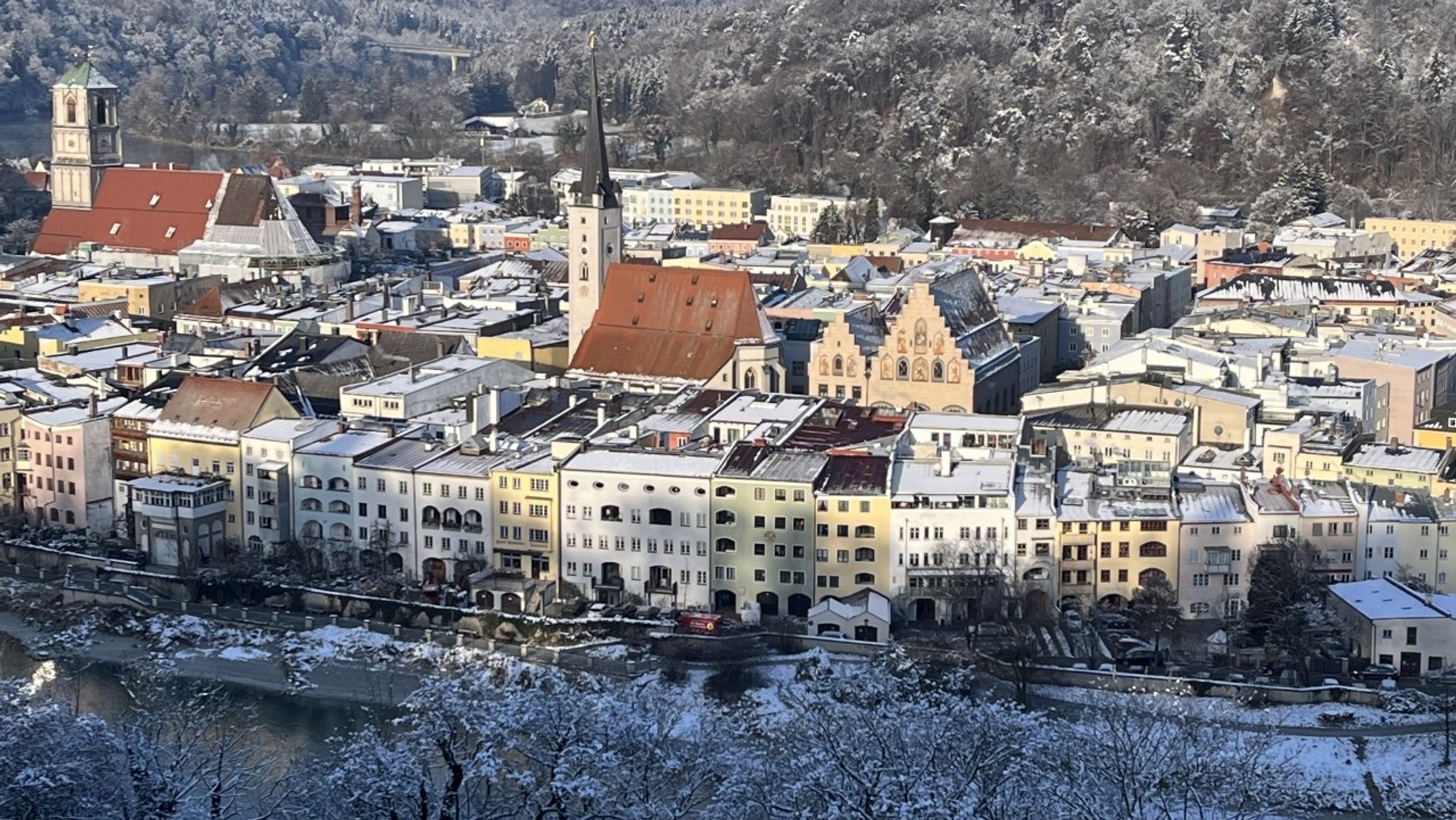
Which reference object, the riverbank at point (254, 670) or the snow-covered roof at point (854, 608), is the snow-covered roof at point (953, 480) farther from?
the riverbank at point (254, 670)

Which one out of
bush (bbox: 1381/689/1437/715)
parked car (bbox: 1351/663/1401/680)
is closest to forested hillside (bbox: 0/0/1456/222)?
parked car (bbox: 1351/663/1401/680)

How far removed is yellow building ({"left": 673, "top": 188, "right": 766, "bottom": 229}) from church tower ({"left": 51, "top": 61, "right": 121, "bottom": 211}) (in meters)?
13.6

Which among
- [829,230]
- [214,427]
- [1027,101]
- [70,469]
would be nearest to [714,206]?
[829,230]

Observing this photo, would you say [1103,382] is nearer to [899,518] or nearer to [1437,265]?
[899,518]

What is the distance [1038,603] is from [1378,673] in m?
3.26

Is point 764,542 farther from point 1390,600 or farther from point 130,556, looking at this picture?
point 130,556

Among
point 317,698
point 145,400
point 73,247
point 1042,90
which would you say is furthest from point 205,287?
point 1042,90

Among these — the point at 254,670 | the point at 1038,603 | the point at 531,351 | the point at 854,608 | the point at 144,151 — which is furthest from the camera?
the point at 144,151

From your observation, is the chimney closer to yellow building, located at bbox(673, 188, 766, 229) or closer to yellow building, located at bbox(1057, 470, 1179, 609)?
yellow building, located at bbox(1057, 470, 1179, 609)

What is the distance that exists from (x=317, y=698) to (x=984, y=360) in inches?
453

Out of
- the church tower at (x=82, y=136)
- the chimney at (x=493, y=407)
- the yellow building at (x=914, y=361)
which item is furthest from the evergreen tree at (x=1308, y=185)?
the chimney at (x=493, y=407)

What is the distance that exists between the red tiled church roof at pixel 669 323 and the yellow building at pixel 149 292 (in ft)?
31.9

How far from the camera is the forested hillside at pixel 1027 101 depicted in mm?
55531

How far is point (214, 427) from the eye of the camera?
25.1 metres
